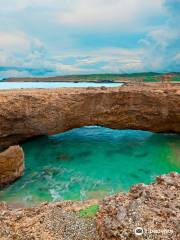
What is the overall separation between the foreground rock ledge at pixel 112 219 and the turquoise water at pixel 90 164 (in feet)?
25.3

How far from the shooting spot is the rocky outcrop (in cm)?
2012

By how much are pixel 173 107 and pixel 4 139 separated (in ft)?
41.9

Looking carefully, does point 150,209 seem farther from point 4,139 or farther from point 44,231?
point 4,139

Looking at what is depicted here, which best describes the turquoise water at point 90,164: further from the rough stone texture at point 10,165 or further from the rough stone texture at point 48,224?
the rough stone texture at point 48,224

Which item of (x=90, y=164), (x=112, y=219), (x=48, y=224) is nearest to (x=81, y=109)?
(x=90, y=164)

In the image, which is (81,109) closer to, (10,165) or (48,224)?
(10,165)

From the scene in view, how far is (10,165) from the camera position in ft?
52.4

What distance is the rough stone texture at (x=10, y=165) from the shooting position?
15.7 m

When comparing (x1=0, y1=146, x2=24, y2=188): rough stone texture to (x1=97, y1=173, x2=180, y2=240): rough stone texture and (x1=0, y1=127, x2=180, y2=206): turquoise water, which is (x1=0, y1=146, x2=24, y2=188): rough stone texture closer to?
(x1=0, y1=127, x2=180, y2=206): turquoise water

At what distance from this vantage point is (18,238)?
6.36 metres

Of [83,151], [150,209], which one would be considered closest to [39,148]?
[83,151]

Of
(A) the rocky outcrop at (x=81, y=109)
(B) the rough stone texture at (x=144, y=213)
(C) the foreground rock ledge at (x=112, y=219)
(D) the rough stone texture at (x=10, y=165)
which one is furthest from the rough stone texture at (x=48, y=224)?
(A) the rocky outcrop at (x=81, y=109)

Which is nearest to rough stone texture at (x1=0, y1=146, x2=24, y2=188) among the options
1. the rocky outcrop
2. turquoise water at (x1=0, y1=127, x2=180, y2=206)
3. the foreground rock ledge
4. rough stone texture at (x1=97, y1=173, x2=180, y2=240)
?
turquoise water at (x1=0, y1=127, x2=180, y2=206)

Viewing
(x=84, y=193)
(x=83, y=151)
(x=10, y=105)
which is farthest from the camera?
(x=83, y=151)
